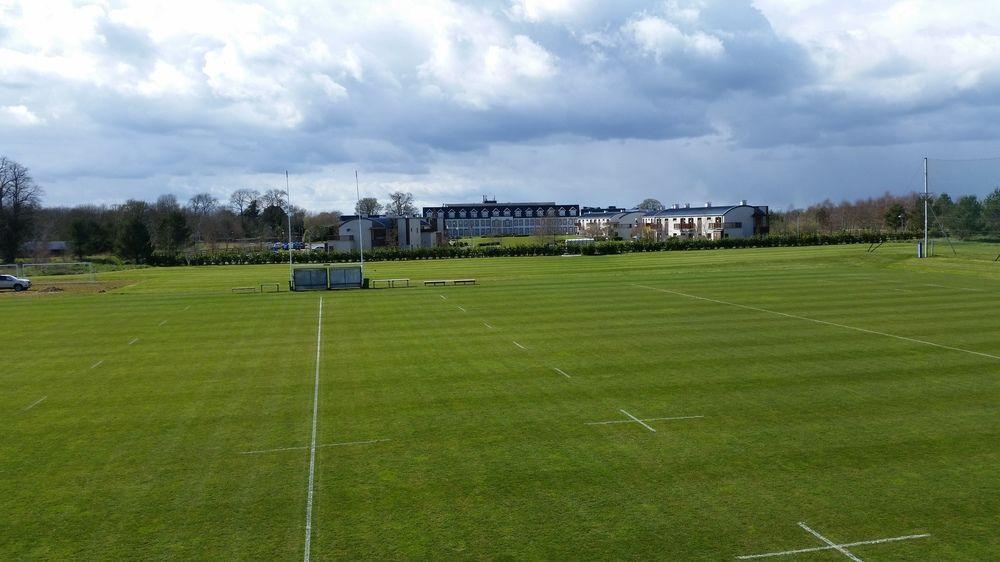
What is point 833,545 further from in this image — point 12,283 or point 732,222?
point 732,222

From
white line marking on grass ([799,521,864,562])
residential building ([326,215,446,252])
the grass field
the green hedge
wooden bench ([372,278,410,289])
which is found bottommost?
white line marking on grass ([799,521,864,562])

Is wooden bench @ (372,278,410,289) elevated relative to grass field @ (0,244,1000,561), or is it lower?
elevated

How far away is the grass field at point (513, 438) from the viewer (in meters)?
12.7

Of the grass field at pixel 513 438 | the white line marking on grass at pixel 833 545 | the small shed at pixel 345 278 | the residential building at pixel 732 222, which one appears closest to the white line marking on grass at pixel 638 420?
the grass field at pixel 513 438

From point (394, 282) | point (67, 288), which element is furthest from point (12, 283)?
point (394, 282)

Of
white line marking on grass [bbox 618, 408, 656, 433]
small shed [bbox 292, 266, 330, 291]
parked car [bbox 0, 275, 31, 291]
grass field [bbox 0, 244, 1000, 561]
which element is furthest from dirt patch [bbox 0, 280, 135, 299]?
white line marking on grass [bbox 618, 408, 656, 433]

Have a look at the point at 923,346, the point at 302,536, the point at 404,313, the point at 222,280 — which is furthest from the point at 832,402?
the point at 222,280

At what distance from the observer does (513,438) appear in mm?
17922

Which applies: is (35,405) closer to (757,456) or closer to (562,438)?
(562,438)

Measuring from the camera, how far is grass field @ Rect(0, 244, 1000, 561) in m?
12.7

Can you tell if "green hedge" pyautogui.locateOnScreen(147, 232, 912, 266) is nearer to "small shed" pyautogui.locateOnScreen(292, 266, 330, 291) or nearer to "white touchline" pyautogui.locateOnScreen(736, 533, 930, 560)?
"small shed" pyautogui.locateOnScreen(292, 266, 330, 291)

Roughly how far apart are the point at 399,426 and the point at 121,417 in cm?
761

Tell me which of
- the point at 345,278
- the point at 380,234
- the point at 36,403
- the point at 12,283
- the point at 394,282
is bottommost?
the point at 36,403

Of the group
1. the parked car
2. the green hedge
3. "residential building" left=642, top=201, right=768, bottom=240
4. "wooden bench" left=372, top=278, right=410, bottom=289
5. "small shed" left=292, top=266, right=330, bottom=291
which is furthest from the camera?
"residential building" left=642, top=201, right=768, bottom=240
